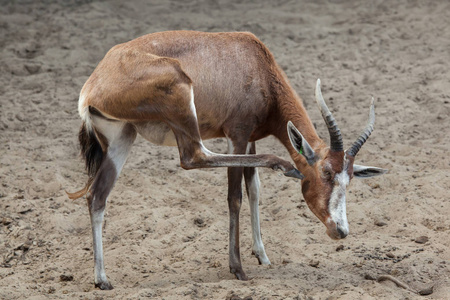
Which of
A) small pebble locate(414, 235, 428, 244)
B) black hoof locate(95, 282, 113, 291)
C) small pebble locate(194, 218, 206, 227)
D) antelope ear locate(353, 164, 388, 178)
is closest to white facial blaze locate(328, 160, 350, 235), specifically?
antelope ear locate(353, 164, 388, 178)

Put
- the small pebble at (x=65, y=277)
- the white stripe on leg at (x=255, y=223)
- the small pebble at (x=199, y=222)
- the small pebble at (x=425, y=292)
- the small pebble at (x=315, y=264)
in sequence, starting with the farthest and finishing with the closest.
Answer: the small pebble at (x=199, y=222)
the white stripe on leg at (x=255, y=223)
the small pebble at (x=315, y=264)
the small pebble at (x=65, y=277)
the small pebble at (x=425, y=292)

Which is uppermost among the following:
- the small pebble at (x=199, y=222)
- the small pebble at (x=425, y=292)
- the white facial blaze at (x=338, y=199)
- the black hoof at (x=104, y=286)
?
the white facial blaze at (x=338, y=199)

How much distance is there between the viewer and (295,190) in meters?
6.78

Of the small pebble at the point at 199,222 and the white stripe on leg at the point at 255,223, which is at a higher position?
the white stripe on leg at the point at 255,223

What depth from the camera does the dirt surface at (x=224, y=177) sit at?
5082mm

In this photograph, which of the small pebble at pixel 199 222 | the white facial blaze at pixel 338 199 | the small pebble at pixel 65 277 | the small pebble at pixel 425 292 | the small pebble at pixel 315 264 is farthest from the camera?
the small pebble at pixel 199 222

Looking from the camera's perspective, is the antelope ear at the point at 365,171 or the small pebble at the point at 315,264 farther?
the small pebble at the point at 315,264

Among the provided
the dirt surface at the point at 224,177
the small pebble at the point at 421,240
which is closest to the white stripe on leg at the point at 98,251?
the dirt surface at the point at 224,177

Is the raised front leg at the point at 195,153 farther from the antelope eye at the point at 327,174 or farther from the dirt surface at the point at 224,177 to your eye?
the dirt surface at the point at 224,177

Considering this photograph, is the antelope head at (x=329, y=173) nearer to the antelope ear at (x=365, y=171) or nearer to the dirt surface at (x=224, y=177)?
the antelope ear at (x=365, y=171)

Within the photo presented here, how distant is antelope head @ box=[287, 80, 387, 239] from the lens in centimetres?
482

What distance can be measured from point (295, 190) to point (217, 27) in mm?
4599

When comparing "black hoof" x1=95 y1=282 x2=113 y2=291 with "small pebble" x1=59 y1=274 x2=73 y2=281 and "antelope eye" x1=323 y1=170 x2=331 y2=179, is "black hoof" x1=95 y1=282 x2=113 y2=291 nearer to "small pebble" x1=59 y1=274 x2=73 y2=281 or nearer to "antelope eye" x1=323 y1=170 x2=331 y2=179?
"small pebble" x1=59 y1=274 x2=73 y2=281

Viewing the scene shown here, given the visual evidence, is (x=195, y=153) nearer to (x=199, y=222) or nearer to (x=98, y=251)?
(x=98, y=251)
